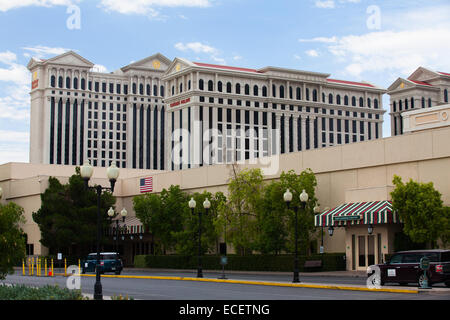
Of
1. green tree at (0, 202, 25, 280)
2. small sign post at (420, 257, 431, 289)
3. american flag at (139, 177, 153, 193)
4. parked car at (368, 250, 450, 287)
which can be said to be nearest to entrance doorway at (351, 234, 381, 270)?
parked car at (368, 250, 450, 287)

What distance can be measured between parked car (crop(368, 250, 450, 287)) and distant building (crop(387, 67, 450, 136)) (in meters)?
115

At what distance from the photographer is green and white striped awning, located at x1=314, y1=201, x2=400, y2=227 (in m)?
40.3

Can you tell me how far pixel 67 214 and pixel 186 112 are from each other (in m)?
A: 82.8

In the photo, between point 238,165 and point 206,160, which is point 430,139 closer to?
point 238,165

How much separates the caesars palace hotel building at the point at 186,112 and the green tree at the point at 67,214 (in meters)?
59.6

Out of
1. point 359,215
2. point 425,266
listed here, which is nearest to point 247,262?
point 359,215

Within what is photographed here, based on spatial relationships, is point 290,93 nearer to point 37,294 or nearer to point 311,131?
point 311,131

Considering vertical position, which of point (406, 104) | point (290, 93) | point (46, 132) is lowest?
point (46, 132)

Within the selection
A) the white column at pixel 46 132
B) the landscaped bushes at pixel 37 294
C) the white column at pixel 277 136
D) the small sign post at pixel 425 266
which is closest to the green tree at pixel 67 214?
the small sign post at pixel 425 266

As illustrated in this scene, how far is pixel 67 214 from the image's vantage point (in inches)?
2517

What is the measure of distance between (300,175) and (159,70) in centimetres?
14560

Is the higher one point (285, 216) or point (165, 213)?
point (165, 213)

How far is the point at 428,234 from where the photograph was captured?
124 feet
